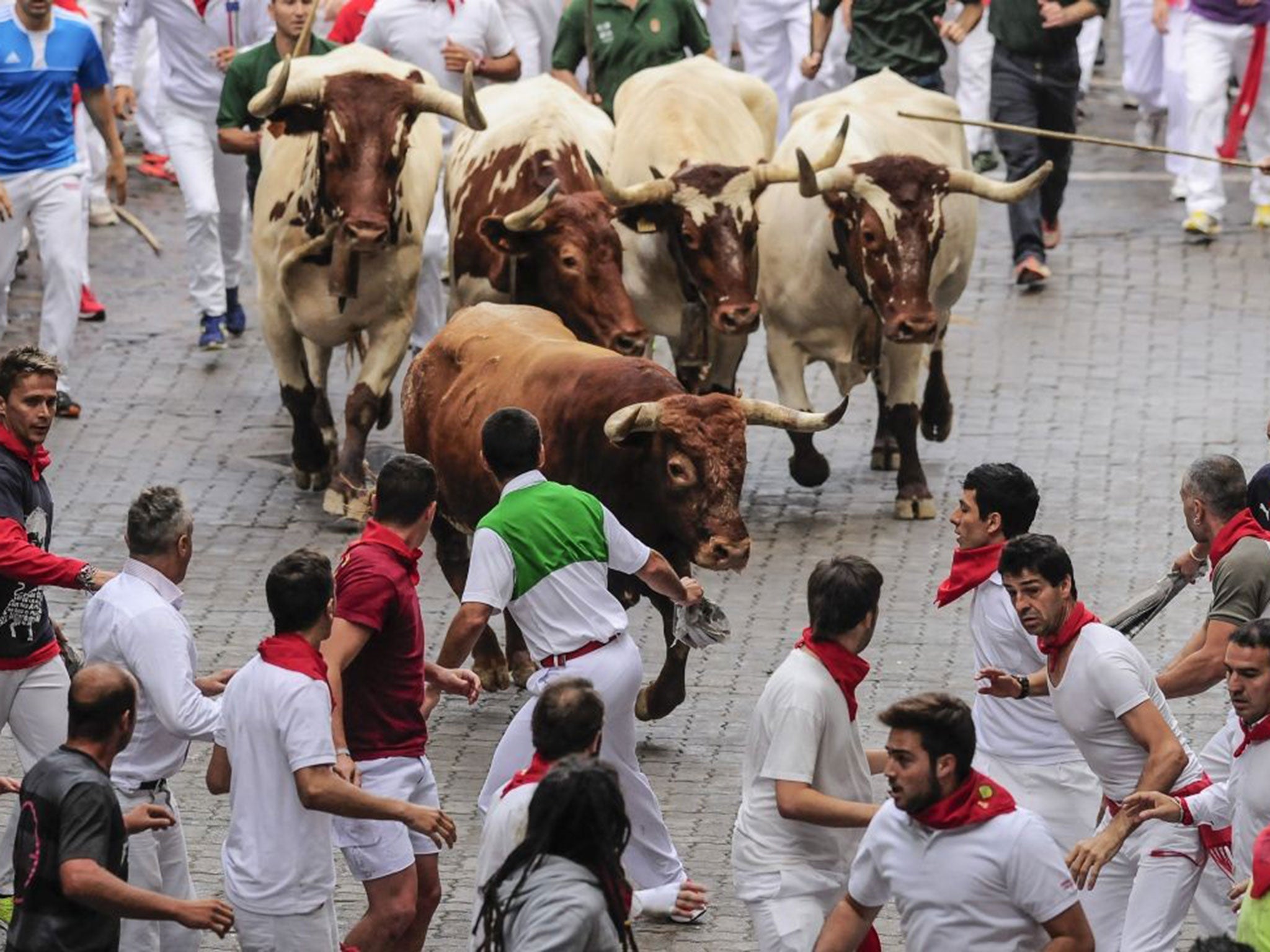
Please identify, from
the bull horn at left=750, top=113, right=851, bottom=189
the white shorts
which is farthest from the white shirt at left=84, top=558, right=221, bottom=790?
the bull horn at left=750, top=113, right=851, bottom=189

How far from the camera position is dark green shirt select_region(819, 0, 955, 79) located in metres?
16.4

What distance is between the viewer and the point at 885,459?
1404cm

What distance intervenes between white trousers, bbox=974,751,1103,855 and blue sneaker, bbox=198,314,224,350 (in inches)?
356

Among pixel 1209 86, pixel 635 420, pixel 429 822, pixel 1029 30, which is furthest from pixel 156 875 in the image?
pixel 1209 86

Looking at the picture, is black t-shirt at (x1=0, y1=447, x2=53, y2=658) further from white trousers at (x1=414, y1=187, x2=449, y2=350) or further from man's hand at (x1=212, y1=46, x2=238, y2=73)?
man's hand at (x1=212, y1=46, x2=238, y2=73)

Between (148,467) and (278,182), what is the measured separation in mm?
1785

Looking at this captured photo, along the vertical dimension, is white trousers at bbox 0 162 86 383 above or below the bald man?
below

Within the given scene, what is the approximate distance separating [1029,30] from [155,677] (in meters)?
11.0

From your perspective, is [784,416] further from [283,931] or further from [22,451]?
[283,931]

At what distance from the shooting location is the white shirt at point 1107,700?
23.5ft


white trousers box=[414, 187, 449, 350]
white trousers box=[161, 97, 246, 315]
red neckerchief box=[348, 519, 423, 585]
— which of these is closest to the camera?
red neckerchief box=[348, 519, 423, 585]

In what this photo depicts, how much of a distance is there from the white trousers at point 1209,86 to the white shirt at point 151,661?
11.6 meters

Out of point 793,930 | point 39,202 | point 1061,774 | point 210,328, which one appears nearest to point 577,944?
point 793,930

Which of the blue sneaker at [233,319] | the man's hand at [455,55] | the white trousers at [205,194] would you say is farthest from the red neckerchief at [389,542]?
the blue sneaker at [233,319]
